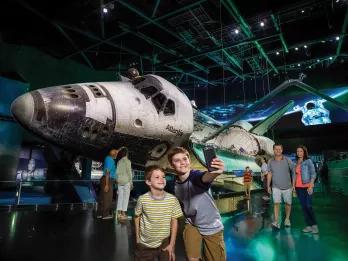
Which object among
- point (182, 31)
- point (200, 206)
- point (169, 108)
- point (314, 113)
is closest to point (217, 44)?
point (182, 31)

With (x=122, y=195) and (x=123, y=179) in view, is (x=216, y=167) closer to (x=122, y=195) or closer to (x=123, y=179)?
(x=123, y=179)

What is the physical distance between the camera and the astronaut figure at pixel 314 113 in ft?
58.1

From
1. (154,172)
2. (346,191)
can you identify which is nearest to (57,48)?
(154,172)

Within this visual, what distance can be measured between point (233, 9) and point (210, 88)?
10.2 metres

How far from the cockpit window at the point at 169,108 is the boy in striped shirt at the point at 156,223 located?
11.4 feet

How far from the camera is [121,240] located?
4531 millimetres

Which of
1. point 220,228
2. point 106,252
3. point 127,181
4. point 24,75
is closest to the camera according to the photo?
point 220,228

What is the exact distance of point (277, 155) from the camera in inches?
230

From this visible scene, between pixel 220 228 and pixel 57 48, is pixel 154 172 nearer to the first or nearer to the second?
pixel 220 228

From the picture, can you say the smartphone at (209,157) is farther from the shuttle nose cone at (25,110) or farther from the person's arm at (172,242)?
the shuttle nose cone at (25,110)

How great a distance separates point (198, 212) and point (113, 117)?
304 cm

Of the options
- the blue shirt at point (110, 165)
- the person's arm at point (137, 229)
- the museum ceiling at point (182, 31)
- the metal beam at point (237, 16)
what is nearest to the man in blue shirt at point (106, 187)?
the blue shirt at point (110, 165)

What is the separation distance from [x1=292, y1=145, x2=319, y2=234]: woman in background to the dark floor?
269 mm

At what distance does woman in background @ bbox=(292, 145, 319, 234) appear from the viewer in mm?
5206
